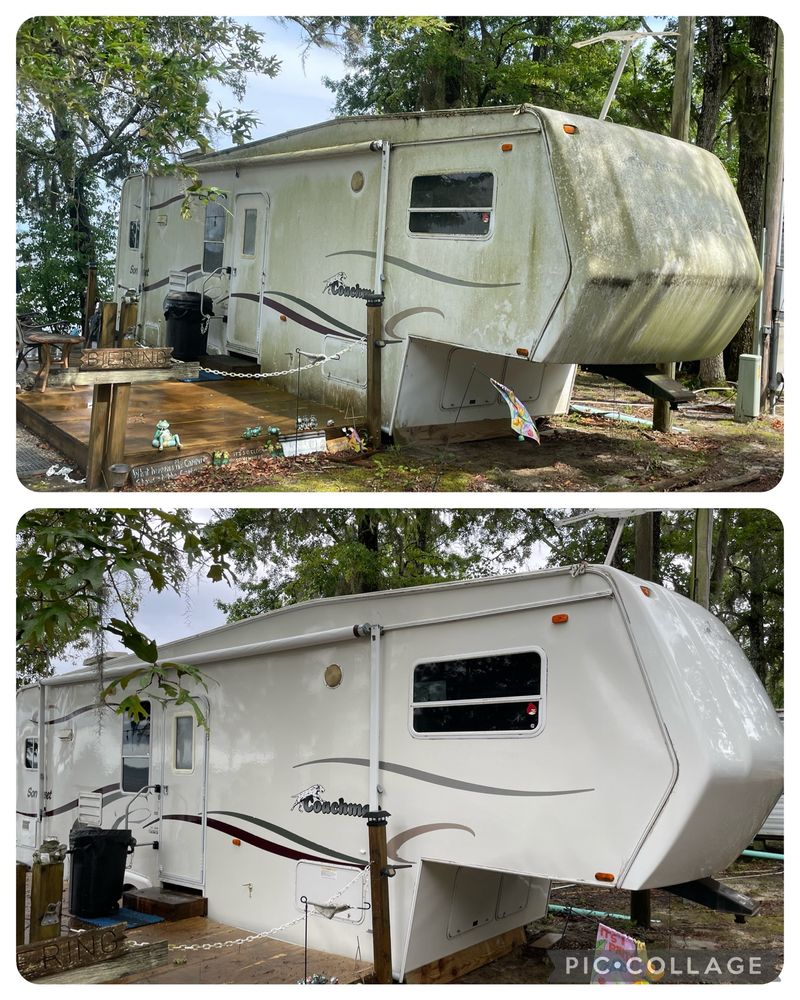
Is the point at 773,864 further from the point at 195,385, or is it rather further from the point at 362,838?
the point at 195,385

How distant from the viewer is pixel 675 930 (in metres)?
7.25

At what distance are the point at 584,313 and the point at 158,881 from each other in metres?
5.23

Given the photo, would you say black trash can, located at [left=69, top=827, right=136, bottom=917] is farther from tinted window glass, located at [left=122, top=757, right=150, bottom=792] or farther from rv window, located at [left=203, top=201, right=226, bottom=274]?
rv window, located at [left=203, top=201, right=226, bottom=274]

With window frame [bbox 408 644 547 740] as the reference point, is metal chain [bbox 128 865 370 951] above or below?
below

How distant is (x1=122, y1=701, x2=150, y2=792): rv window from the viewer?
728 centimetres

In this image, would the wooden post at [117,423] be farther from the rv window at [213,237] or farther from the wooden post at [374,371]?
the rv window at [213,237]

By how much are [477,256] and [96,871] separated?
17.6ft

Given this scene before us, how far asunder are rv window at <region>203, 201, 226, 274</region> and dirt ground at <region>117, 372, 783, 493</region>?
13.9 ft

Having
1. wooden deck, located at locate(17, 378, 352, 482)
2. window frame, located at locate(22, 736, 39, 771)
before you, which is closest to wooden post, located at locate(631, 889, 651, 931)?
wooden deck, located at locate(17, 378, 352, 482)

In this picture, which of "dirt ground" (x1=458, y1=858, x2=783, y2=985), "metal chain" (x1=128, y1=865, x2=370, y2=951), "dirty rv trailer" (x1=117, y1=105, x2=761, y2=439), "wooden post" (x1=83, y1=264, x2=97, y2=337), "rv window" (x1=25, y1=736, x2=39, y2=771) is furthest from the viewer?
"wooden post" (x1=83, y1=264, x2=97, y2=337)

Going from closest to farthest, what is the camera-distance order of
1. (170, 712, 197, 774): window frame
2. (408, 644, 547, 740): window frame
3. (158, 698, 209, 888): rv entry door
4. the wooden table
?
(408, 644, 547, 740): window frame → (158, 698, 209, 888): rv entry door → (170, 712, 197, 774): window frame → the wooden table

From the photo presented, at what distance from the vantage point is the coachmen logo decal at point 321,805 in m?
5.37

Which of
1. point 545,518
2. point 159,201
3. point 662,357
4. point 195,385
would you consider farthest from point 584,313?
point 159,201

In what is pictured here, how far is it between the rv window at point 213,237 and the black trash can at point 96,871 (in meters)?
6.64
